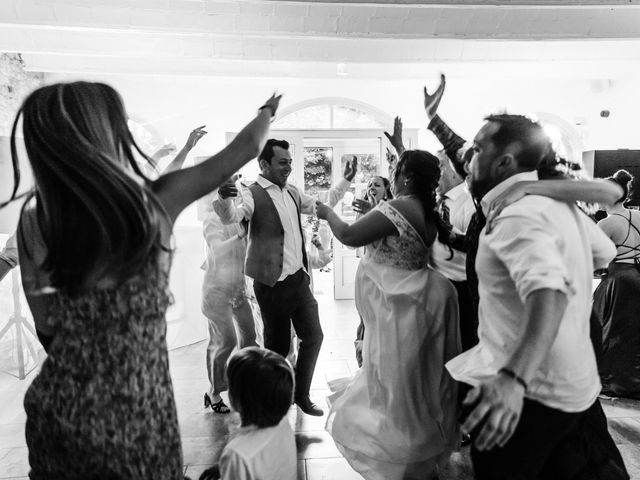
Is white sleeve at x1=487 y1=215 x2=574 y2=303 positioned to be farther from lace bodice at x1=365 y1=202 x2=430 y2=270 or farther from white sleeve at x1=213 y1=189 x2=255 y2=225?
white sleeve at x1=213 y1=189 x2=255 y2=225

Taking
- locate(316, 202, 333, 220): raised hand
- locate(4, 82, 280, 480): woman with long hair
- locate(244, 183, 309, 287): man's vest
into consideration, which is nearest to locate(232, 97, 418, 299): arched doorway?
locate(244, 183, 309, 287): man's vest

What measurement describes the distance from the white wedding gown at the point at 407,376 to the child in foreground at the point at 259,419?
2.49 feet

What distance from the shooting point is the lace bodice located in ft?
7.01

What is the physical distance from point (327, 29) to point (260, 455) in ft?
11.9

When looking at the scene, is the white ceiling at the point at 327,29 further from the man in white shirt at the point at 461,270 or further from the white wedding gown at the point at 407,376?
the white wedding gown at the point at 407,376

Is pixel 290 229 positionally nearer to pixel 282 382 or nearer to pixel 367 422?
pixel 367 422

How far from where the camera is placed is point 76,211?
0.88 meters

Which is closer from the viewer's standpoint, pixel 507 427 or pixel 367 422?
pixel 507 427

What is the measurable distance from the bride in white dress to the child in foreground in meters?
0.76

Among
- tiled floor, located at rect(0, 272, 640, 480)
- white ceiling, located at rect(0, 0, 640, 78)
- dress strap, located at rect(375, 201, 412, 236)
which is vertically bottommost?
tiled floor, located at rect(0, 272, 640, 480)

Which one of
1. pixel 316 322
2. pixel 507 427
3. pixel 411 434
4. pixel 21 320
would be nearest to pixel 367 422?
Result: pixel 411 434

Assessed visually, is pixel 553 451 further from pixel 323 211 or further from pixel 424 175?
pixel 323 211

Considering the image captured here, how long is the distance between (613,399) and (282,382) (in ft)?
9.40

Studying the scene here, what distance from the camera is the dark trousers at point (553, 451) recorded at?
4.18ft
